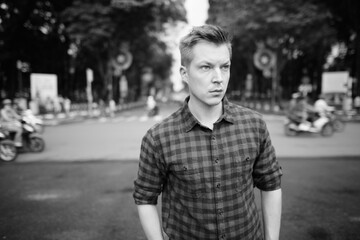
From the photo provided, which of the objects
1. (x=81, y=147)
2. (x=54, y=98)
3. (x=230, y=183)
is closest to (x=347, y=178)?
(x=230, y=183)

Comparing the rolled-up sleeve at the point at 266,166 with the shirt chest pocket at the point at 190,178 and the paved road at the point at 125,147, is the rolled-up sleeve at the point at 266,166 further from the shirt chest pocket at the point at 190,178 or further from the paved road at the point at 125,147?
the paved road at the point at 125,147

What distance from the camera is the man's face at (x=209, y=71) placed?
1.62 m

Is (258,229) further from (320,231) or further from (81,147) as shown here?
(81,147)

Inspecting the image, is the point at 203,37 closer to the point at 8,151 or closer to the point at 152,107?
the point at 8,151

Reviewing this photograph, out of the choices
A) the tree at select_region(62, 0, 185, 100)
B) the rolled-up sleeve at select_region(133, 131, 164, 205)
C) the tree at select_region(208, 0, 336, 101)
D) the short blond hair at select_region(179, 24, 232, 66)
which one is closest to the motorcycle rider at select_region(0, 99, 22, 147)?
the rolled-up sleeve at select_region(133, 131, 164, 205)

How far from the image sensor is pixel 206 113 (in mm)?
1714

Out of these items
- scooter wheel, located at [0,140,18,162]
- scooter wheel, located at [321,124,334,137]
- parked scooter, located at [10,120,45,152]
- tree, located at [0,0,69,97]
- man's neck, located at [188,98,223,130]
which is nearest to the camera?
man's neck, located at [188,98,223,130]

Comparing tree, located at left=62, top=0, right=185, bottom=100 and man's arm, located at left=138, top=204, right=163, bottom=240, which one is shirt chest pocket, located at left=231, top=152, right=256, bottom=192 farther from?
tree, located at left=62, top=0, right=185, bottom=100

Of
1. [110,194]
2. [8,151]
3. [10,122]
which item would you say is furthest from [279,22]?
[110,194]

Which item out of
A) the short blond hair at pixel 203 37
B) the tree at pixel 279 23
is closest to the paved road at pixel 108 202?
the short blond hair at pixel 203 37

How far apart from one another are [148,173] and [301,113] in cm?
1126

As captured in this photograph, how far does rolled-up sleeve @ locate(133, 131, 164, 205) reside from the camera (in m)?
1.67

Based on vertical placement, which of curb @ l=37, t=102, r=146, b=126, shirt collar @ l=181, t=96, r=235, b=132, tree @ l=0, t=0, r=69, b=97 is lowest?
curb @ l=37, t=102, r=146, b=126

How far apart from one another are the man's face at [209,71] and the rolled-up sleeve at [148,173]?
358 millimetres
